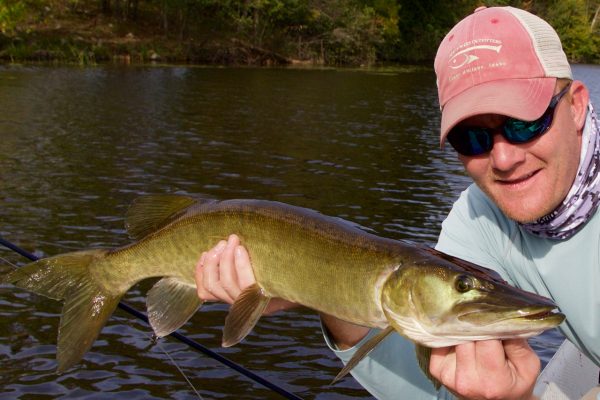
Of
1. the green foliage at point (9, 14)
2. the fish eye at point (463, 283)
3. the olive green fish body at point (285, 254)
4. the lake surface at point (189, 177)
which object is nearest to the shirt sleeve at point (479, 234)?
the olive green fish body at point (285, 254)

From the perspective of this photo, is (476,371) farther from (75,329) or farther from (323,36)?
(323,36)

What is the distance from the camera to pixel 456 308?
7.30 feet

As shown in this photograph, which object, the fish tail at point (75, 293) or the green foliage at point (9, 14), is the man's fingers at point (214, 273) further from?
the green foliage at point (9, 14)

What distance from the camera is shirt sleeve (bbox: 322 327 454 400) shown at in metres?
2.87

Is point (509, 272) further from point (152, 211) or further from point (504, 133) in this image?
point (152, 211)

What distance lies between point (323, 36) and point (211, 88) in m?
19.8

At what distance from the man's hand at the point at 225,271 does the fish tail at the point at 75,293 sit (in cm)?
51

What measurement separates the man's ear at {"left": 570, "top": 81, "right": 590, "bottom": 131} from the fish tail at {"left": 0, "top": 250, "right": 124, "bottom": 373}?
2.20 m

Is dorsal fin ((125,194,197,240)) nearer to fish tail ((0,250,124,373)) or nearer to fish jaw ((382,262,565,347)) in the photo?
fish tail ((0,250,124,373))

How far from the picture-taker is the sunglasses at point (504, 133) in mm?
2557

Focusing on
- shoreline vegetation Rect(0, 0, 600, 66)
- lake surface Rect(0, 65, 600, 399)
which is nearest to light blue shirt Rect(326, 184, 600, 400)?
lake surface Rect(0, 65, 600, 399)

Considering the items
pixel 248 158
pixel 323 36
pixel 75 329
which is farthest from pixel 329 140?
pixel 323 36

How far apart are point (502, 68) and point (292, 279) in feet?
3.87

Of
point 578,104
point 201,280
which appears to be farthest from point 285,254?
point 578,104
